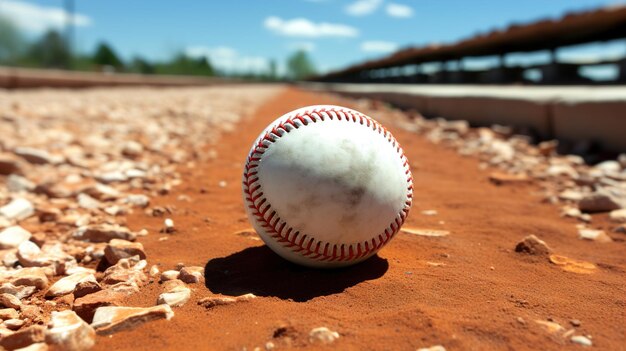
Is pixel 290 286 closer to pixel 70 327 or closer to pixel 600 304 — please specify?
pixel 70 327

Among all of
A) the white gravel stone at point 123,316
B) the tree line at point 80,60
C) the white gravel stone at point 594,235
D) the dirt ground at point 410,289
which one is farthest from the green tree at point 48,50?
the white gravel stone at point 594,235

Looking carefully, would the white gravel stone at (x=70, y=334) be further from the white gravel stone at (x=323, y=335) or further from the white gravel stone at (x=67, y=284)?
the white gravel stone at (x=323, y=335)

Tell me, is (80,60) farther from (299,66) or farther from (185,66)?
(299,66)

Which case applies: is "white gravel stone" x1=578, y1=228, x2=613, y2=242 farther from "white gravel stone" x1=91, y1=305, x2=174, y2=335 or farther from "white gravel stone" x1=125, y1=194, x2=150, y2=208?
"white gravel stone" x1=125, y1=194, x2=150, y2=208

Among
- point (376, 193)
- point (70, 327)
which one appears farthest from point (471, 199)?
point (70, 327)

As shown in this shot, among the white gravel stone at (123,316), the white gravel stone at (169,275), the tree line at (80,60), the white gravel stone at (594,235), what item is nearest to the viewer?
the white gravel stone at (123,316)

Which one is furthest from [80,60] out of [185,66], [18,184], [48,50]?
[18,184]

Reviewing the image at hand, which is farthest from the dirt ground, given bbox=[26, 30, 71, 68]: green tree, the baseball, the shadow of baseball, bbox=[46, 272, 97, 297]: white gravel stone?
bbox=[26, 30, 71, 68]: green tree
